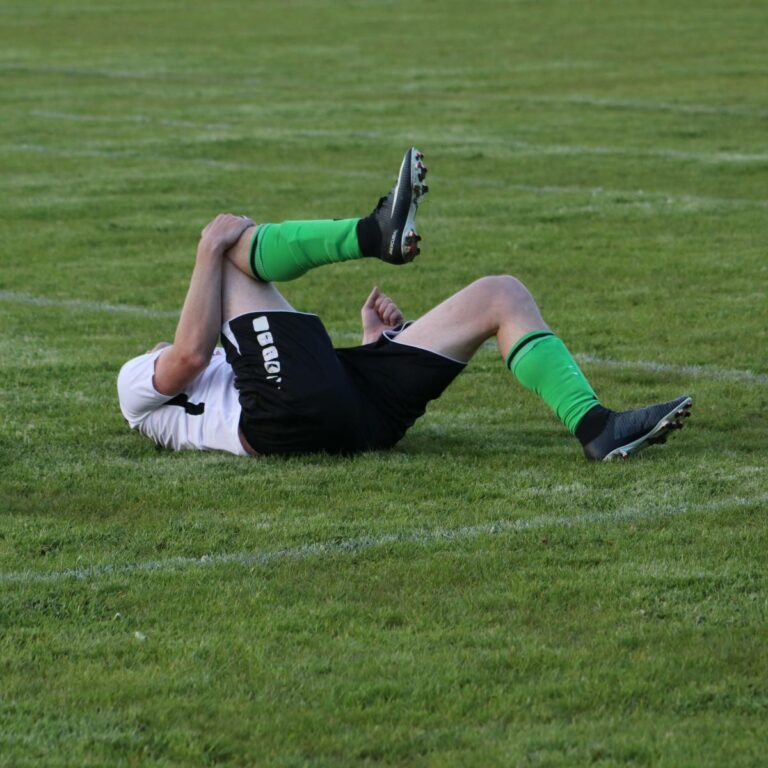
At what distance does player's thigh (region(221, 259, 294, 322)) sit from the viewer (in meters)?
6.02

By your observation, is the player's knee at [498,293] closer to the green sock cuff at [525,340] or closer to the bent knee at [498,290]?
the bent knee at [498,290]

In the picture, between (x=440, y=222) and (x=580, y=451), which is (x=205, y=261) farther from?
(x=440, y=222)

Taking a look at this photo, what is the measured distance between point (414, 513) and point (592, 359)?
8.94 ft

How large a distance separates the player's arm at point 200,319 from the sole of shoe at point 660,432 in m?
1.44

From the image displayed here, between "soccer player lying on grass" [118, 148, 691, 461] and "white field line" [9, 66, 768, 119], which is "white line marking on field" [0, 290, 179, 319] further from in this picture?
"white field line" [9, 66, 768, 119]

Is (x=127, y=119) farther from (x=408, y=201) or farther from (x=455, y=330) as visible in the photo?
(x=455, y=330)

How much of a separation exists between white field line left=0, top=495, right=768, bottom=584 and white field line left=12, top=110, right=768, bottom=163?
963cm

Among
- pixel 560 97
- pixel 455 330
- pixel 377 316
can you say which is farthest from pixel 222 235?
pixel 560 97

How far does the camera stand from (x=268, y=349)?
5.87 meters

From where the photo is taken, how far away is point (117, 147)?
53.5 feet

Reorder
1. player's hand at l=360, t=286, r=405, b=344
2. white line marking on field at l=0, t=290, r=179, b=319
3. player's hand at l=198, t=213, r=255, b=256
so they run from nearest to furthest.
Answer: player's hand at l=198, t=213, r=255, b=256 → player's hand at l=360, t=286, r=405, b=344 → white line marking on field at l=0, t=290, r=179, b=319

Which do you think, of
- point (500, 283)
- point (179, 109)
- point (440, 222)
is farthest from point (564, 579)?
point (179, 109)

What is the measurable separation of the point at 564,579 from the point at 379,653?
2.39 ft

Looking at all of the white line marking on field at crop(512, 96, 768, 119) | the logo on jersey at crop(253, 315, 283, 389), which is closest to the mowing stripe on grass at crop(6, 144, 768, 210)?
A: the white line marking on field at crop(512, 96, 768, 119)
